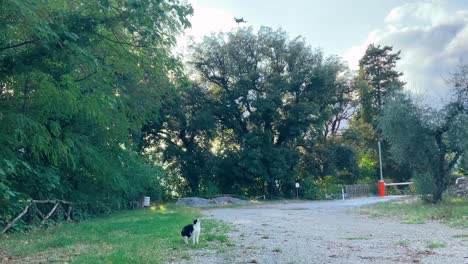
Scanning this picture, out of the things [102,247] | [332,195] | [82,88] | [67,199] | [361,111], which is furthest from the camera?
[361,111]

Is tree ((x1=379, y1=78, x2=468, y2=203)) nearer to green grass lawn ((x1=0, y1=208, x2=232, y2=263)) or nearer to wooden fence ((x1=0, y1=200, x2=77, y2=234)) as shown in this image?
green grass lawn ((x1=0, y1=208, x2=232, y2=263))

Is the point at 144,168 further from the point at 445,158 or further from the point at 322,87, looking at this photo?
the point at 322,87

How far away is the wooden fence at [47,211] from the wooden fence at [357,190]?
31067mm

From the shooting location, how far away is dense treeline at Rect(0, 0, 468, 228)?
8.65 m

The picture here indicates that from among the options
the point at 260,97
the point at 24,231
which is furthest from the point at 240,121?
the point at 24,231

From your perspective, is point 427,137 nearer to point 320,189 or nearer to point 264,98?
point 264,98

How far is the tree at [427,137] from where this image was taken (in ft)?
76.2

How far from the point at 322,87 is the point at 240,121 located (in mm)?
8042

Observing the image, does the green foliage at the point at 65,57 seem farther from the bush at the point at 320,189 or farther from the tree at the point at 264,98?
the bush at the point at 320,189

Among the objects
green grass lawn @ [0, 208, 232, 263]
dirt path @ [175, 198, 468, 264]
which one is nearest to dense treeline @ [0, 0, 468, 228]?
green grass lawn @ [0, 208, 232, 263]

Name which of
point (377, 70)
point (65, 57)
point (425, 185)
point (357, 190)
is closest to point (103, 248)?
point (65, 57)

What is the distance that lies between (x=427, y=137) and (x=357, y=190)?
25.9 meters

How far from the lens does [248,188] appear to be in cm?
4616

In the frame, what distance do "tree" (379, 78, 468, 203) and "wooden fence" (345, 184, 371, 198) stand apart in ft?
75.5
